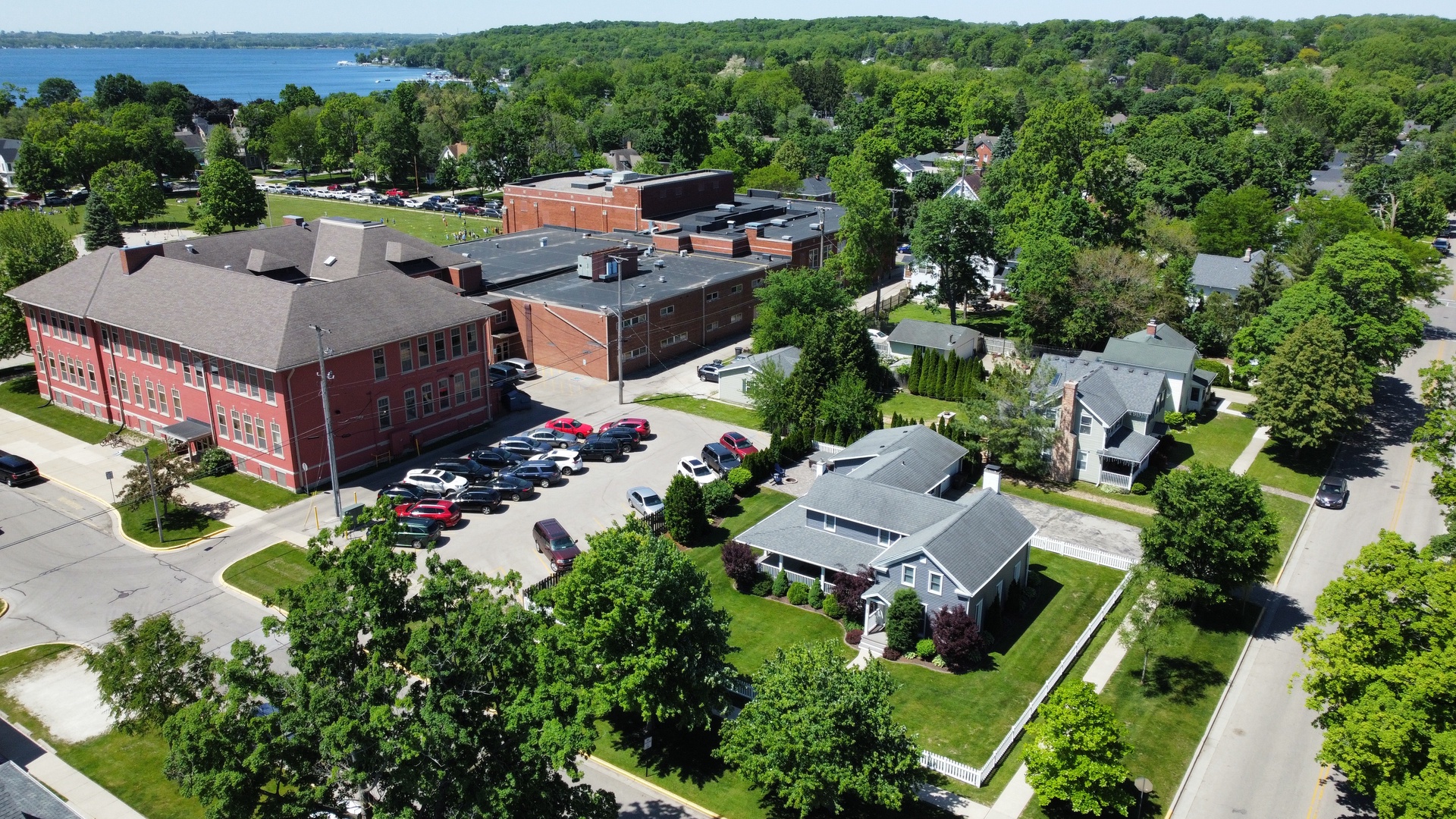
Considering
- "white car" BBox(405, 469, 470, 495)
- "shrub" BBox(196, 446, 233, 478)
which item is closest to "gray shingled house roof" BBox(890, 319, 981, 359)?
"white car" BBox(405, 469, 470, 495)

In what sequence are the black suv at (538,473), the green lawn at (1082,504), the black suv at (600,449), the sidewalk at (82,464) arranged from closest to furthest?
1. the sidewalk at (82,464)
2. the green lawn at (1082,504)
3. the black suv at (538,473)
4. the black suv at (600,449)

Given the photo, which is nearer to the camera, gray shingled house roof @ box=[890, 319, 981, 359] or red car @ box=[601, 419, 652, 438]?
red car @ box=[601, 419, 652, 438]

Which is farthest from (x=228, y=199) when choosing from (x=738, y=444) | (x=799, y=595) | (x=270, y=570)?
(x=799, y=595)

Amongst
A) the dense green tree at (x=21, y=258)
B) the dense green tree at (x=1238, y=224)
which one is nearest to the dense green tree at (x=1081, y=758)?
the dense green tree at (x=21, y=258)

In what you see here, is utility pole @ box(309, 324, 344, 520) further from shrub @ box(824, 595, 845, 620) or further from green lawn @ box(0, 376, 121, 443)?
shrub @ box(824, 595, 845, 620)

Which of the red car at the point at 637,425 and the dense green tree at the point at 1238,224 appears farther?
the dense green tree at the point at 1238,224

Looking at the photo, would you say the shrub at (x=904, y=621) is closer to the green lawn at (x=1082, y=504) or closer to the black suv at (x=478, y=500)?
the green lawn at (x=1082, y=504)

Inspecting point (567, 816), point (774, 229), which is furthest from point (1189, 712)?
point (774, 229)
